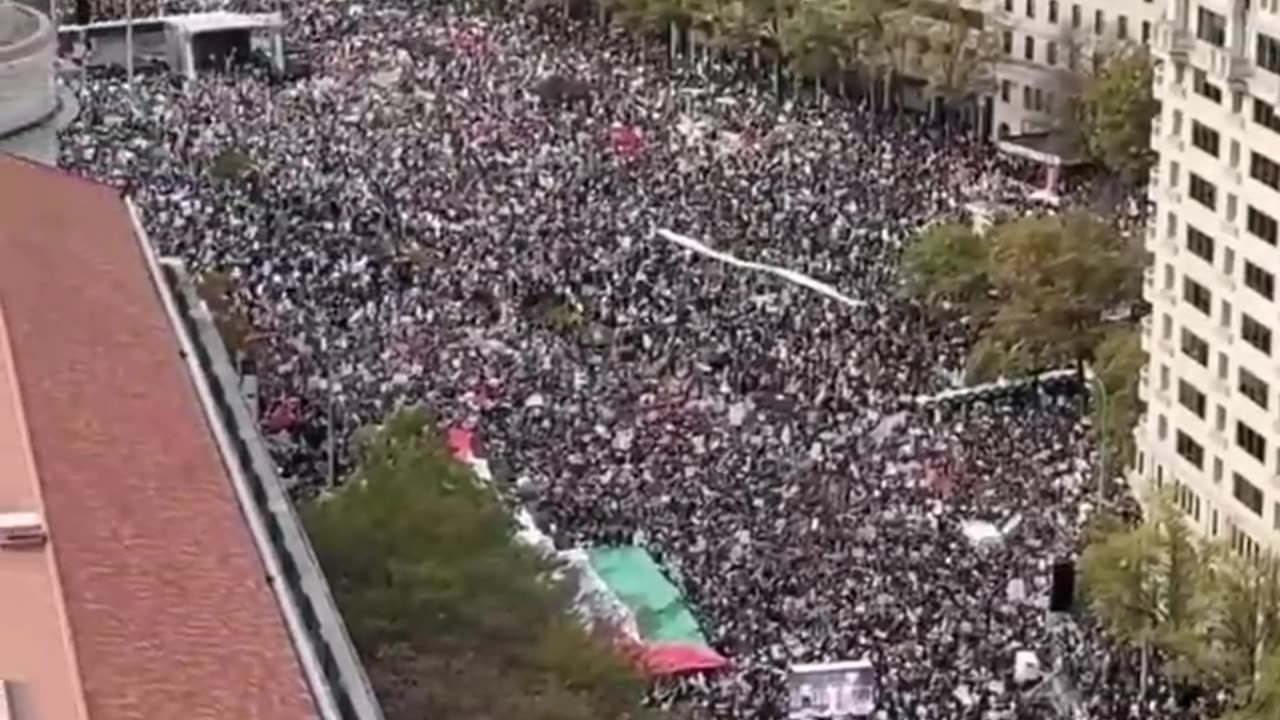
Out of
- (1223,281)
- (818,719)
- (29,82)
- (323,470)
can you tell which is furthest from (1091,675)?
(29,82)

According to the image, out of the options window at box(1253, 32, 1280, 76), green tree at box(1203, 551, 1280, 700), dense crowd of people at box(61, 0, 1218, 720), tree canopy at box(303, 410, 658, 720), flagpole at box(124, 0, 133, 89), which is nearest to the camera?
tree canopy at box(303, 410, 658, 720)

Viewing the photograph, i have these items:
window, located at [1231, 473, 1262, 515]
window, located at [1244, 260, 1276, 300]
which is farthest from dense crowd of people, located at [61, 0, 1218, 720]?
window, located at [1244, 260, 1276, 300]

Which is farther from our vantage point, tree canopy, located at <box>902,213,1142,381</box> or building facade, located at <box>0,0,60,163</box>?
tree canopy, located at <box>902,213,1142,381</box>

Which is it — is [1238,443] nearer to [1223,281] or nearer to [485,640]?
[1223,281]

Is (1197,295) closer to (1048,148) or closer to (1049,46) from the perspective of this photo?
(1048,148)

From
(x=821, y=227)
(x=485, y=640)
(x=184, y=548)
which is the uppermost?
(x=184, y=548)

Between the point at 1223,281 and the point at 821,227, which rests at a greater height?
the point at 1223,281

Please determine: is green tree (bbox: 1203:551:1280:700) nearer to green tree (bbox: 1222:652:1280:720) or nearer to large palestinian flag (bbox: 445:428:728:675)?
green tree (bbox: 1222:652:1280:720)
